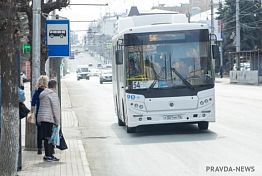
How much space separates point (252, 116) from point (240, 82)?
40.1 metres

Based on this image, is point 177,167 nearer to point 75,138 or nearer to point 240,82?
point 75,138

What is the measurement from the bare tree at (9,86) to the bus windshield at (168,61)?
9.58 meters

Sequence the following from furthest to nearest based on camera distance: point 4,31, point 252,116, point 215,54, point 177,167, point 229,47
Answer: point 229,47 → point 252,116 → point 215,54 → point 177,167 → point 4,31

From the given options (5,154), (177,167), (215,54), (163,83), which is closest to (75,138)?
(163,83)

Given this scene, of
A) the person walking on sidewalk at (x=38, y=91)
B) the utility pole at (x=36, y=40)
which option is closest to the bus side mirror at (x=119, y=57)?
the utility pole at (x=36, y=40)

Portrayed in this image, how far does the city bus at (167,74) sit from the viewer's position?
16688mm

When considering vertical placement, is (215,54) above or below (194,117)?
above

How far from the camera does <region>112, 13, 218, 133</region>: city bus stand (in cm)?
1669

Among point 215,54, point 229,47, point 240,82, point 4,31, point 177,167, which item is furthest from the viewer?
point 229,47

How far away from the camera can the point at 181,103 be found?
1666cm

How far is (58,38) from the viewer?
13875mm

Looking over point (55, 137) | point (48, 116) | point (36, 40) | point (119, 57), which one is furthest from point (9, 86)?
point (119, 57)

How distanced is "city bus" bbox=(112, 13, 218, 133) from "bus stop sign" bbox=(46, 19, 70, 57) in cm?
308

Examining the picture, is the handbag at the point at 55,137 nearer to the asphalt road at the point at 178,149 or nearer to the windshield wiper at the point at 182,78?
the asphalt road at the point at 178,149
